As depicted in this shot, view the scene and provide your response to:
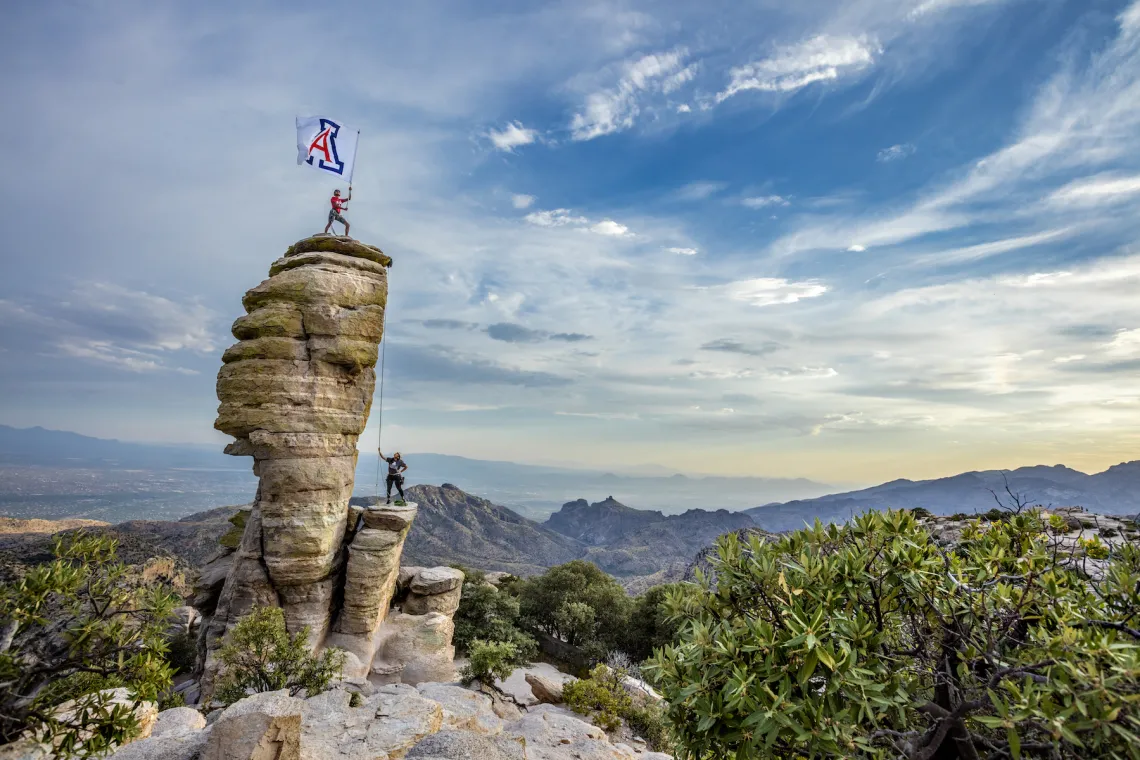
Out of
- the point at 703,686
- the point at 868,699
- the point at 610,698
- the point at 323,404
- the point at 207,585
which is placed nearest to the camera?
the point at 868,699

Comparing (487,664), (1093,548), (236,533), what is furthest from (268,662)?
(1093,548)

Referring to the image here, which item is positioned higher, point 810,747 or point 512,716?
point 810,747

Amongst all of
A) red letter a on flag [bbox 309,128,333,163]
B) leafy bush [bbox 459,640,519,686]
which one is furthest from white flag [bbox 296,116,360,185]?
leafy bush [bbox 459,640,519,686]

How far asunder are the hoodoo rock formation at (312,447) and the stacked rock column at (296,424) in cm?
5

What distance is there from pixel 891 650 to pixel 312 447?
85.5 ft

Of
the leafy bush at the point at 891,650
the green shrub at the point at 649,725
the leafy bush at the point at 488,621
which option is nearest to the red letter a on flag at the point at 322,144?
the leafy bush at the point at 891,650

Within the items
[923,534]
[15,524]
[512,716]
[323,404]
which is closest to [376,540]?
[323,404]

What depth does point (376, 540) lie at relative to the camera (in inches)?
1090

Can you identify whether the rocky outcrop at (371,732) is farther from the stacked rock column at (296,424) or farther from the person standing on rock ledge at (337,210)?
the person standing on rock ledge at (337,210)

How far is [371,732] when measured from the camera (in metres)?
13.6

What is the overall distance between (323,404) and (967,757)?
27671 millimetres

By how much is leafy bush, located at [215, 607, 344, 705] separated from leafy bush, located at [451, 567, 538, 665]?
16928mm

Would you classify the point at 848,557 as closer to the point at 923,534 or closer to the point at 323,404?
the point at 923,534

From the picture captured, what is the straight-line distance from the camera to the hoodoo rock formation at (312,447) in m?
25.3
